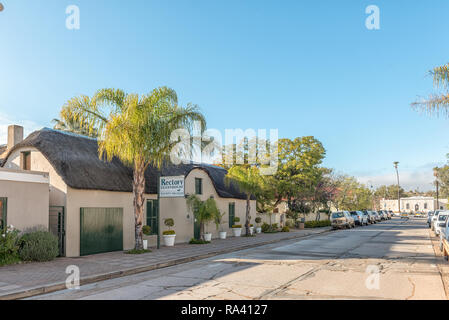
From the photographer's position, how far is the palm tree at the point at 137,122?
593 inches

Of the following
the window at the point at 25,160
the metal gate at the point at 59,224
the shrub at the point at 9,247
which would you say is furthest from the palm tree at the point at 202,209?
the shrub at the point at 9,247

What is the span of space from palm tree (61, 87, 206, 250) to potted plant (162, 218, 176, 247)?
3067 millimetres

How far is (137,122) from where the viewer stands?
1505 cm

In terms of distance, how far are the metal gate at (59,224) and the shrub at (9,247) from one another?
2.00 metres

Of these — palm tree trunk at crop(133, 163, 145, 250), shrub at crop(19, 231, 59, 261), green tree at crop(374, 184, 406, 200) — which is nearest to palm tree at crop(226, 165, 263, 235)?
palm tree trunk at crop(133, 163, 145, 250)

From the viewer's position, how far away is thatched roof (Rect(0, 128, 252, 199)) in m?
15.3

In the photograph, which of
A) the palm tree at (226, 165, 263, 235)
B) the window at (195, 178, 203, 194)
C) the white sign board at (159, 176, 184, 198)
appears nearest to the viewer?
the white sign board at (159, 176, 184, 198)

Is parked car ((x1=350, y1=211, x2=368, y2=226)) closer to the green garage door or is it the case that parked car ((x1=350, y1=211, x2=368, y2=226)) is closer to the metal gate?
the green garage door

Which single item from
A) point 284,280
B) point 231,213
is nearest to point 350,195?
point 231,213

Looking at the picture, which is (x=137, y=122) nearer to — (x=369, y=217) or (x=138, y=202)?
(x=138, y=202)

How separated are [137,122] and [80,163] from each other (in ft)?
11.5

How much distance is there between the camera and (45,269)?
11562 mm
